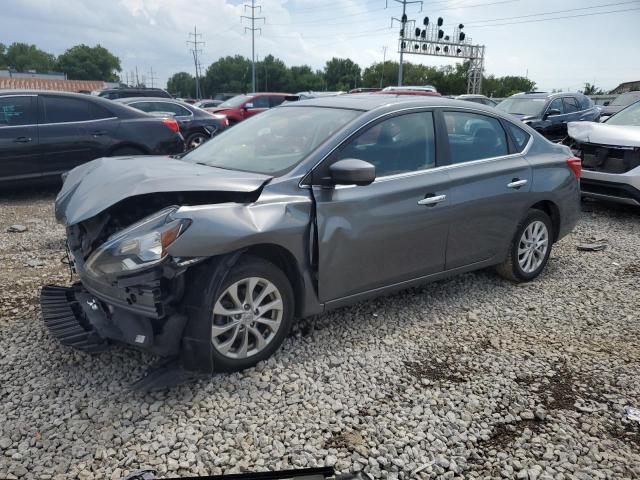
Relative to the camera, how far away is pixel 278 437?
2668 mm

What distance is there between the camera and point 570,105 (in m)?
13.8

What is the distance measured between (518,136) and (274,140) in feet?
7.65

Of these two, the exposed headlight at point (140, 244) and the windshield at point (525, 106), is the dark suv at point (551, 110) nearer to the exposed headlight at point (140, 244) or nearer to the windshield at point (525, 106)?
the windshield at point (525, 106)

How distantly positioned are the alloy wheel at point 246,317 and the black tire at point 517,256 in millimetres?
2492

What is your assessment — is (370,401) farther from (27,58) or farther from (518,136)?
(27,58)

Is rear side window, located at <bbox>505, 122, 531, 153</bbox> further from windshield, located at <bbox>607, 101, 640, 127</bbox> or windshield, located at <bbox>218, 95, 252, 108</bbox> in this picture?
windshield, located at <bbox>218, 95, 252, 108</bbox>

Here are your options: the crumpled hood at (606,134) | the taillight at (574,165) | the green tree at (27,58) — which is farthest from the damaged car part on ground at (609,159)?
the green tree at (27,58)

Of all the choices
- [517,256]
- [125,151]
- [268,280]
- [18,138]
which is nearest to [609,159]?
[517,256]

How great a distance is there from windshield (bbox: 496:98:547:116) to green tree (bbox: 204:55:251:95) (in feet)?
311

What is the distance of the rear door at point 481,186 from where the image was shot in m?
4.12

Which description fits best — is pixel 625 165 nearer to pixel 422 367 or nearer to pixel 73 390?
pixel 422 367

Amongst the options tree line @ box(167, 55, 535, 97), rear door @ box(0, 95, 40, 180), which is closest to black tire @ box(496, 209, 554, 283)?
rear door @ box(0, 95, 40, 180)

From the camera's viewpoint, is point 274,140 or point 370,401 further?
point 274,140

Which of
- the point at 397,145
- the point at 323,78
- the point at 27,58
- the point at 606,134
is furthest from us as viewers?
the point at 27,58
